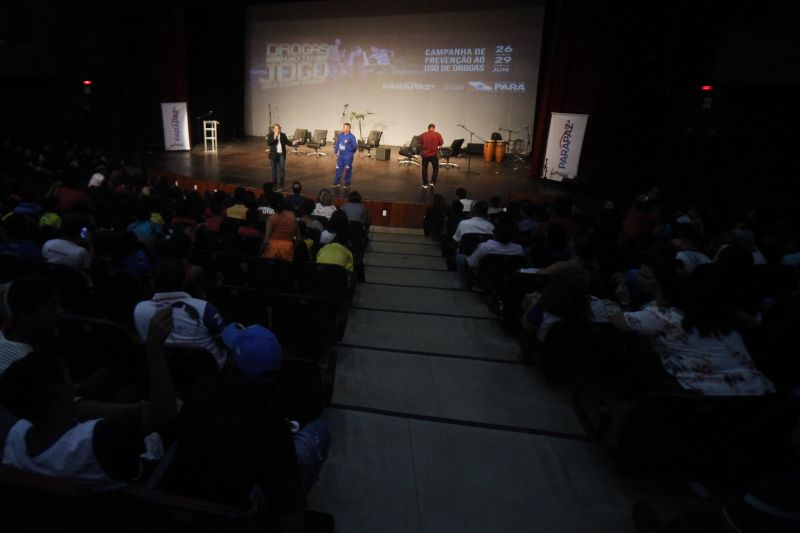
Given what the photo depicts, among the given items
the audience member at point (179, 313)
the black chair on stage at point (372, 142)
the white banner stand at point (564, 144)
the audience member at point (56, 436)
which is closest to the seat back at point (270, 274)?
the audience member at point (179, 313)

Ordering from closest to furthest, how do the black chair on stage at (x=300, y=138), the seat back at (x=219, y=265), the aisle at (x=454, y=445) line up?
1. the aisle at (x=454, y=445)
2. the seat back at (x=219, y=265)
3. the black chair on stage at (x=300, y=138)

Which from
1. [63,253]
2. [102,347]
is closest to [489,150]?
[63,253]

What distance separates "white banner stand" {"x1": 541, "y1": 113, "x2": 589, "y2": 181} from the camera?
34.1ft

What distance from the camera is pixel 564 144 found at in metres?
10.6

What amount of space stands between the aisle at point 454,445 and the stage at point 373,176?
5115 mm

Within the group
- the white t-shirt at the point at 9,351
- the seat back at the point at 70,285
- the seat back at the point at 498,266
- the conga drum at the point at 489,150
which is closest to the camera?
the white t-shirt at the point at 9,351

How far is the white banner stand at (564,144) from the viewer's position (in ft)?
34.1

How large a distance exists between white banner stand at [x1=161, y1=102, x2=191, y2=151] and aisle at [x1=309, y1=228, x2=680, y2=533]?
12.4 metres

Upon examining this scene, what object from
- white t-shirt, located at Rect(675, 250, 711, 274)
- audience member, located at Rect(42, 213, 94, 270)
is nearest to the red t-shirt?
white t-shirt, located at Rect(675, 250, 711, 274)

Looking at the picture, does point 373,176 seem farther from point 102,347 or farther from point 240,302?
point 102,347

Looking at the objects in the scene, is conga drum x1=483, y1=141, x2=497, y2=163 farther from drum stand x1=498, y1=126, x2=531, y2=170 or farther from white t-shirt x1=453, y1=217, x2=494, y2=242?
white t-shirt x1=453, y1=217, x2=494, y2=242

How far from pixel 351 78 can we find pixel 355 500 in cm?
1496

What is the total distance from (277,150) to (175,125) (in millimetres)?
6036

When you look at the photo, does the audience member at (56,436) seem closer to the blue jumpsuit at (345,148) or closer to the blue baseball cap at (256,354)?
the blue baseball cap at (256,354)
